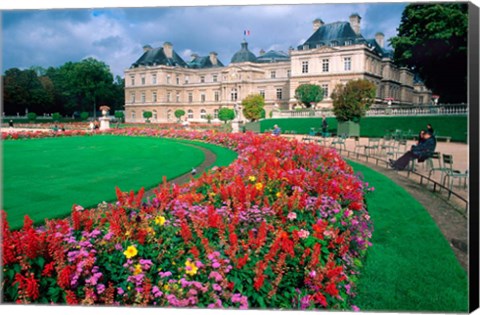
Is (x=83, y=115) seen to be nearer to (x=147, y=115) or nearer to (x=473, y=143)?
(x=147, y=115)

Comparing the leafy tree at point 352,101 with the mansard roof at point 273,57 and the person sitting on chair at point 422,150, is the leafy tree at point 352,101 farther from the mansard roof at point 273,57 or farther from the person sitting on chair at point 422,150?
the mansard roof at point 273,57

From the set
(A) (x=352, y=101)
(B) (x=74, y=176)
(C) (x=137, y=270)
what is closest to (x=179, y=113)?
(A) (x=352, y=101)

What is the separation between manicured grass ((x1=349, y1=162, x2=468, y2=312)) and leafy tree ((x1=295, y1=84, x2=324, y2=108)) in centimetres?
2708

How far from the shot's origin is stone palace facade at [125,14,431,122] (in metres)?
29.1

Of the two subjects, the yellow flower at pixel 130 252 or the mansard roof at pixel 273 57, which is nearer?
the yellow flower at pixel 130 252

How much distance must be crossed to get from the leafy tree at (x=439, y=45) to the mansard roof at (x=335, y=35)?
1646cm

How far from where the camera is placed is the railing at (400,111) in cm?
971

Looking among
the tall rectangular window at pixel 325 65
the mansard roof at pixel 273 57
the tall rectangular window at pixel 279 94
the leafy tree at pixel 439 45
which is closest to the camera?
the leafy tree at pixel 439 45

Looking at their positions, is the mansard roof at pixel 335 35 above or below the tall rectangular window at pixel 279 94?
above

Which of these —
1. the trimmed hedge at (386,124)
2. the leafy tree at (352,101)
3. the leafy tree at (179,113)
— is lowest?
the trimmed hedge at (386,124)

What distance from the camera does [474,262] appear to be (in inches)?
120

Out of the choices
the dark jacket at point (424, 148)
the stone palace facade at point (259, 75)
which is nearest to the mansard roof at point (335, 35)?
the stone palace facade at point (259, 75)

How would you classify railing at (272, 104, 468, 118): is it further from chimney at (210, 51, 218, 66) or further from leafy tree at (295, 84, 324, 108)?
chimney at (210, 51, 218, 66)

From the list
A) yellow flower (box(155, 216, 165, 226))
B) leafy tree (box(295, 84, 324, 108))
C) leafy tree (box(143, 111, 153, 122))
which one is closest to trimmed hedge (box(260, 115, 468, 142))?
yellow flower (box(155, 216, 165, 226))
